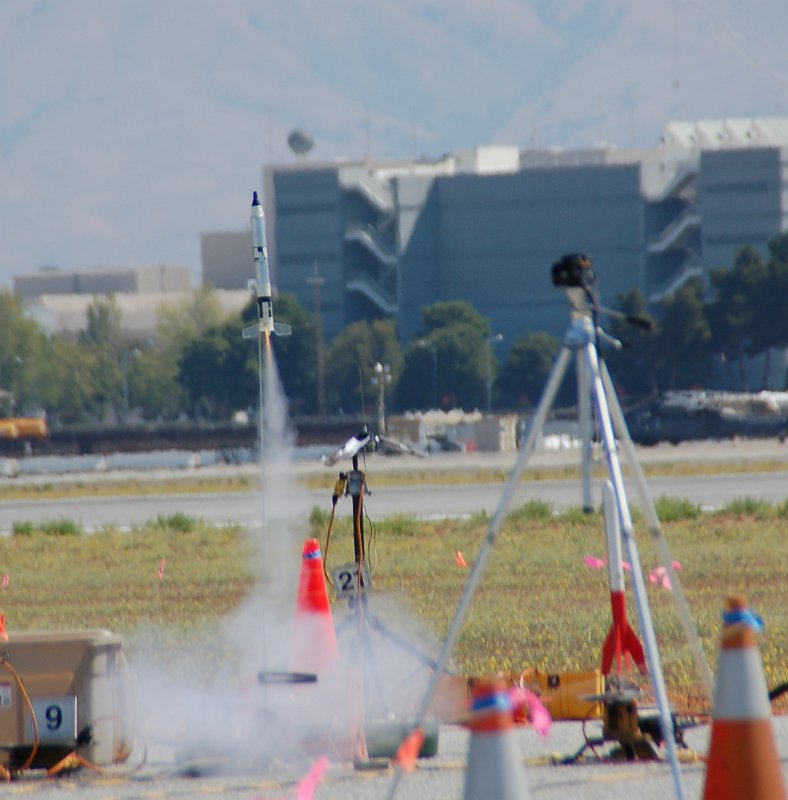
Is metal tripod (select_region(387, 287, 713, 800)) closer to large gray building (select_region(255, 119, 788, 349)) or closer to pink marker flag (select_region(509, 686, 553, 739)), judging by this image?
pink marker flag (select_region(509, 686, 553, 739))

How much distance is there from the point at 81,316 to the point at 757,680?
180216mm

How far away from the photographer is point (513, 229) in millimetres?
135250

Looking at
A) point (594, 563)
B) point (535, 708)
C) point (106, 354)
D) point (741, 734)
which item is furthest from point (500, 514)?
point (106, 354)

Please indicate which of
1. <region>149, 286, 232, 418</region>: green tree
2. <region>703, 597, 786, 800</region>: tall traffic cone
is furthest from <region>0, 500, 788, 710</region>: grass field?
<region>149, 286, 232, 418</region>: green tree

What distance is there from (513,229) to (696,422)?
6246cm

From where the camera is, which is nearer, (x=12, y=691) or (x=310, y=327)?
(x=12, y=691)

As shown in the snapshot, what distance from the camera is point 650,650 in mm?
7355

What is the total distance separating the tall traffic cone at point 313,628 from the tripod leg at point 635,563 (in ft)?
10.0

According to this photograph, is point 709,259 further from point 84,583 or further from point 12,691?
point 12,691

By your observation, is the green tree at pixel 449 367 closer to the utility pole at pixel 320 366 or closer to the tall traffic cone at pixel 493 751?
the utility pole at pixel 320 366

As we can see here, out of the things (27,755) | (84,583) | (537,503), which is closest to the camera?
(27,755)

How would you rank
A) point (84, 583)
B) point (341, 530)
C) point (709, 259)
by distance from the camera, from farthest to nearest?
point (709, 259) → point (341, 530) → point (84, 583)

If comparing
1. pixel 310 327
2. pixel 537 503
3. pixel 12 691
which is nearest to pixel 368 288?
pixel 310 327

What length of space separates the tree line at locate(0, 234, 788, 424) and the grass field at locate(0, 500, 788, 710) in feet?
199
